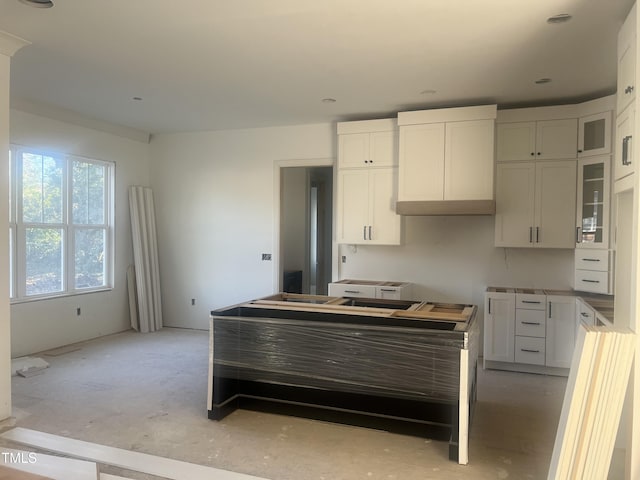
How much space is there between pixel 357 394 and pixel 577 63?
119 inches

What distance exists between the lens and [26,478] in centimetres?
166

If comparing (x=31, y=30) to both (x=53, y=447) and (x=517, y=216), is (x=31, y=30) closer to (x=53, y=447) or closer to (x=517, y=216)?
(x=53, y=447)

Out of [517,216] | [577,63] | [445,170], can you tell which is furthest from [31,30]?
[517,216]

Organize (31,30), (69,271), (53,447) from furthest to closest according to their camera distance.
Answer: (69,271)
(31,30)
(53,447)

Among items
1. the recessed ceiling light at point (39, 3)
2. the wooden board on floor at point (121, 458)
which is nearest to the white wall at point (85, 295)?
the wooden board on floor at point (121, 458)

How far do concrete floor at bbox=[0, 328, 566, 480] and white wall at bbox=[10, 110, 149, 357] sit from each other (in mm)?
739

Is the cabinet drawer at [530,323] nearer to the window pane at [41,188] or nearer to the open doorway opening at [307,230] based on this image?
the open doorway opening at [307,230]

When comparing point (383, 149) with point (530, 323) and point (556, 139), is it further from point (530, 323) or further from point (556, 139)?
point (530, 323)

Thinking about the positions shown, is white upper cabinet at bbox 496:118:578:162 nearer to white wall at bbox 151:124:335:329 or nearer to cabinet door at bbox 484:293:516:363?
cabinet door at bbox 484:293:516:363

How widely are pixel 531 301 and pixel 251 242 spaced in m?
3.39

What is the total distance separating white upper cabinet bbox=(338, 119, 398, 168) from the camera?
4.95 m

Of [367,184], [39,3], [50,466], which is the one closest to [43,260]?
[39,3]

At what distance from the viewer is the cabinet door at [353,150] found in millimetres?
5070

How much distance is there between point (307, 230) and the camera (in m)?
7.70
